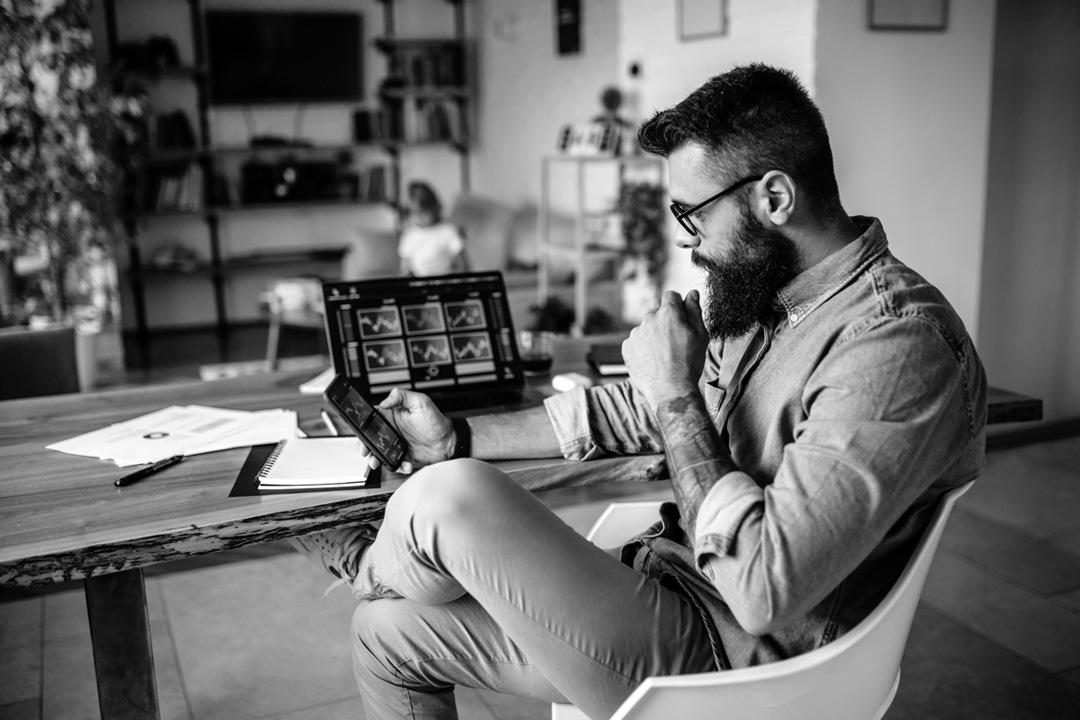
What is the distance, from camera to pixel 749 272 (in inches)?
52.6

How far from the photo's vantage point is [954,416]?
1123 millimetres

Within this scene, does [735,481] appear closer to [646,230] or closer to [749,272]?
[749,272]

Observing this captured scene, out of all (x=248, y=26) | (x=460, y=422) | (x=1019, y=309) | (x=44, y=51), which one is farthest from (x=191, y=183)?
(x=460, y=422)

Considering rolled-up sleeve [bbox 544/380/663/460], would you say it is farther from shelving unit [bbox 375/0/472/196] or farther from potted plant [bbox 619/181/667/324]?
shelving unit [bbox 375/0/472/196]

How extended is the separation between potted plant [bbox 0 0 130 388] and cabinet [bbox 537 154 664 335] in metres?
2.45

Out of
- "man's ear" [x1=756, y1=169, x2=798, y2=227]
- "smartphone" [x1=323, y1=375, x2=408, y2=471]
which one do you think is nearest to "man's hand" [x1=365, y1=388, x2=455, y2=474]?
"smartphone" [x1=323, y1=375, x2=408, y2=471]

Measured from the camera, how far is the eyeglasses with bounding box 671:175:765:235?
1290 mm

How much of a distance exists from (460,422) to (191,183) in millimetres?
5810

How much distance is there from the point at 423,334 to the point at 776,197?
2.76ft

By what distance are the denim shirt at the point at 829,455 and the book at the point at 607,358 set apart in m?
0.58

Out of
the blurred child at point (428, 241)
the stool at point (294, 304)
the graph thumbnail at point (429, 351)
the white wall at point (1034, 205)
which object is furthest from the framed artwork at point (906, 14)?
the stool at point (294, 304)

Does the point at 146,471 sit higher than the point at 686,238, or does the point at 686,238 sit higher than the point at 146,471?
the point at 686,238

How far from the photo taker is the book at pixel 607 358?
6.64 feet

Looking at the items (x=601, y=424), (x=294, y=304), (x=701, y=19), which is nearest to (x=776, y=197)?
(x=601, y=424)
